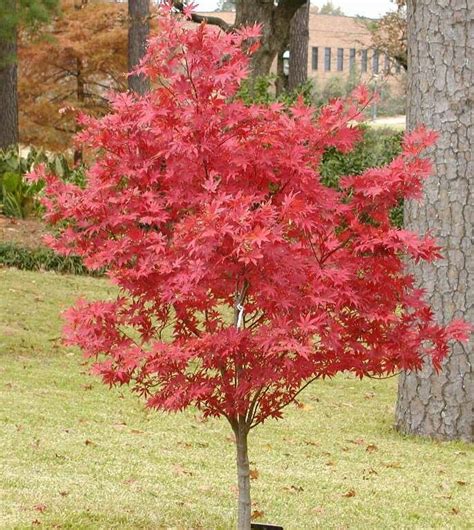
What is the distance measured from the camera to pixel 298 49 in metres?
24.8

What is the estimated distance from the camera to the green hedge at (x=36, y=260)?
17.6m

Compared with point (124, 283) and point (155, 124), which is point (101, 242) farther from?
point (155, 124)

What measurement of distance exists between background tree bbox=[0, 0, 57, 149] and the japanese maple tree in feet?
44.1

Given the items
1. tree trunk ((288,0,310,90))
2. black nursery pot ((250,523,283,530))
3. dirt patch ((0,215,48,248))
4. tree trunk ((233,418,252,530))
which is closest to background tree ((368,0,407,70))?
tree trunk ((288,0,310,90))

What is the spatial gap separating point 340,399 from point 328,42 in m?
65.1

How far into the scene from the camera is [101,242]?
17.7ft

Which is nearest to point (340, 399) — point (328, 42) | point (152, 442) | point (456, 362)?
point (456, 362)

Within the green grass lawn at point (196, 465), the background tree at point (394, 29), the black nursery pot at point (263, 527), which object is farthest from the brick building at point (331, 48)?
the black nursery pot at point (263, 527)

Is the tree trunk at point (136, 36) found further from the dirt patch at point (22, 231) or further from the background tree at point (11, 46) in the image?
the dirt patch at point (22, 231)

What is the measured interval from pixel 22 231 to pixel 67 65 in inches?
379

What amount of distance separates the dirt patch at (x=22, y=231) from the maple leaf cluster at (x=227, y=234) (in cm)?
1265

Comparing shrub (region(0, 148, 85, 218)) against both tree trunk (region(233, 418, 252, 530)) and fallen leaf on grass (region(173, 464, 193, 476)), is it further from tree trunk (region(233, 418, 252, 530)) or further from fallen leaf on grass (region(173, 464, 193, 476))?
tree trunk (region(233, 418, 252, 530))

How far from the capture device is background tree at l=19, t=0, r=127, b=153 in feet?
87.4

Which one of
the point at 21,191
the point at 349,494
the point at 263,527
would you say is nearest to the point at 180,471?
the point at 349,494
